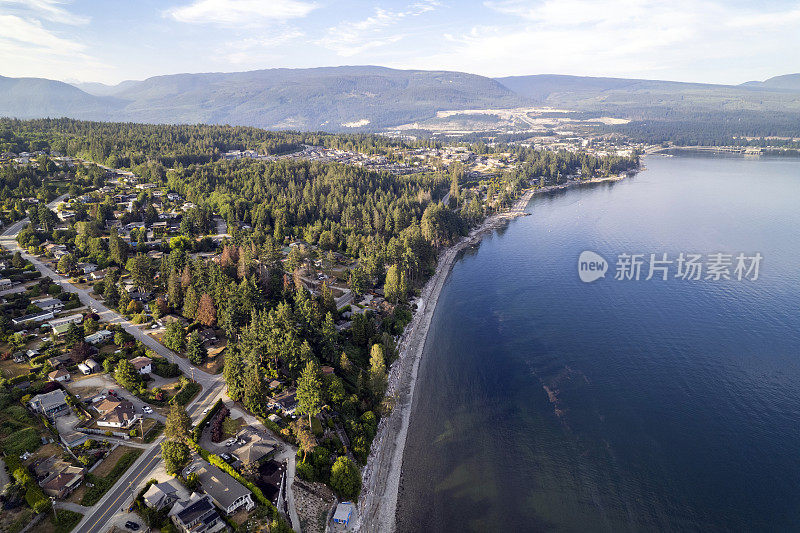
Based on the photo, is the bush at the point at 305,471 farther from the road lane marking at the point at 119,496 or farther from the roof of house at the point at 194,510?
the road lane marking at the point at 119,496

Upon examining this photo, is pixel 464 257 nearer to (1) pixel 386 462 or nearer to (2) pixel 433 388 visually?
(2) pixel 433 388

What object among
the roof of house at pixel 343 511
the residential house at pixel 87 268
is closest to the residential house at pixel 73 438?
the roof of house at pixel 343 511

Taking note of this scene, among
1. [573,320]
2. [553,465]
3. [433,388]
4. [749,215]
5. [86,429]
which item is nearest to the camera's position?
[86,429]

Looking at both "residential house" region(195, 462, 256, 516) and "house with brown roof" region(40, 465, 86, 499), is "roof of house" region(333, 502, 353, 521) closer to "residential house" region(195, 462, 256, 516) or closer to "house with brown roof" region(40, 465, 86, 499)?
"residential house" region(195, 462, 256, 516)

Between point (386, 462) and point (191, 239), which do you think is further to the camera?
point (191, 239)

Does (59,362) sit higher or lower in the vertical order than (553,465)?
higher

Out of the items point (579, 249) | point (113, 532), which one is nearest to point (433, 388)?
point (113, 532)

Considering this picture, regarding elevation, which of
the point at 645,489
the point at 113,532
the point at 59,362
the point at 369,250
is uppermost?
the point at 369,250
